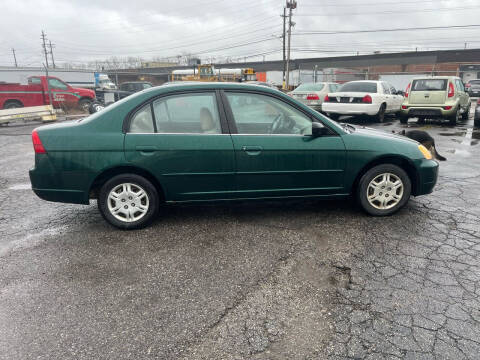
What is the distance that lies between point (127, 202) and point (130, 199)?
5 cm

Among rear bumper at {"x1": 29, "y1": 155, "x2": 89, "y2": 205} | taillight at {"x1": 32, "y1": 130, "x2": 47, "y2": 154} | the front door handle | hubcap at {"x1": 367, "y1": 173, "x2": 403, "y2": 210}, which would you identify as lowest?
hubcap at {"x1": 367, "y1": 173, "x2": 403, "y2": 210}

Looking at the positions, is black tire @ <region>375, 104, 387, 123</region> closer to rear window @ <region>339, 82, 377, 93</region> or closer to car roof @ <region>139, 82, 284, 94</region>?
rear window @ <region>339, 82, 377, 93</region>

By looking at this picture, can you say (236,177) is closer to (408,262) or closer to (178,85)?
(178,85)

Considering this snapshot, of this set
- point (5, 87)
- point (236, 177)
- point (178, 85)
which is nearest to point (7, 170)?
point (178, 85)

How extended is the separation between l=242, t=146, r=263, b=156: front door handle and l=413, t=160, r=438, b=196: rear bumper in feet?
6.32

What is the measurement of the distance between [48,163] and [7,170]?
3.98 metres

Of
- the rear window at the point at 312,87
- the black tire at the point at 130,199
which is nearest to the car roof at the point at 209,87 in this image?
the black tire at the point at 130,199

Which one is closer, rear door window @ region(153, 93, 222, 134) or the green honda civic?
the green honda civic

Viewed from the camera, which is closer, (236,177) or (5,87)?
(236,177)

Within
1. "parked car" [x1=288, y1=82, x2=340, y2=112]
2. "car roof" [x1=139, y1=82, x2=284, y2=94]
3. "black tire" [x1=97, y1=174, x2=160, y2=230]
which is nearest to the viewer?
"black tire" [x1=97, y1=174, x2=160, y2=230]

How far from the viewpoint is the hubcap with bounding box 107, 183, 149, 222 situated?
3777 mm

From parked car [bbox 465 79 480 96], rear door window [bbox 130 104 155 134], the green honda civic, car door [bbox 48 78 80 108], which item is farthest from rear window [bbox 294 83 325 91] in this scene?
parked car [bbox 465 79 480 96]

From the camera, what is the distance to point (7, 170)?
6.75 meters

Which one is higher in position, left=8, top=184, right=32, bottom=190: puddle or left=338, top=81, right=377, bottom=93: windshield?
left=338, top=81, right=377, bottom=93: windshield
